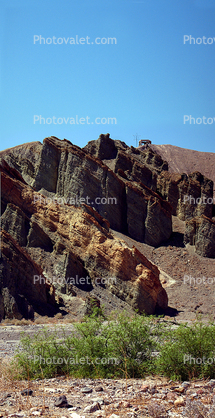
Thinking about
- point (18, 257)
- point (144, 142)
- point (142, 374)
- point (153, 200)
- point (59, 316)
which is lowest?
point (59, 316)

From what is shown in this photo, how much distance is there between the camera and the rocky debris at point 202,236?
6119cm

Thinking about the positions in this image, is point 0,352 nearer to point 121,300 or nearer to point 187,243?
point 121,300

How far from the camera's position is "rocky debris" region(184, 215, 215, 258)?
6119 centimetres

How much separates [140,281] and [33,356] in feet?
79.1

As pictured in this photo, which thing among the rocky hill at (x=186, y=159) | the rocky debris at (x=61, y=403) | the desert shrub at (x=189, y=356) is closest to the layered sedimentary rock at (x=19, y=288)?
the desert shrub at (x=189, y=356)

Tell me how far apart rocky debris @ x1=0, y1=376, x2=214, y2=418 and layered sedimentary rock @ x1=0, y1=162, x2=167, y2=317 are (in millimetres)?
23003

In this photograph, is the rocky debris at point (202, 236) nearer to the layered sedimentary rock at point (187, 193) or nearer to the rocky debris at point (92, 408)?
the layered sedimentary rock at point (187, 193)

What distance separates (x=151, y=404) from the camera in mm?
7840

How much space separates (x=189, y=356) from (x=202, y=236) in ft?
172

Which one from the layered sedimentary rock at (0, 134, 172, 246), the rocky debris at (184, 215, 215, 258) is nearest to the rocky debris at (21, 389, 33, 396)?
the layered sedimentary rock at (0, 134, 172, 246)

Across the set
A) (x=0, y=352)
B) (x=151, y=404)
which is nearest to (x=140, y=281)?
(x=0, y=352)

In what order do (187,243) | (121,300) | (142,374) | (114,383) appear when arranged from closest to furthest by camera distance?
(114,383)
(142,374)
(121,300)
(187,243)

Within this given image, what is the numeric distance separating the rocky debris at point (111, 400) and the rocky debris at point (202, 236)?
2068 inches

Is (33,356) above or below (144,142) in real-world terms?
below
